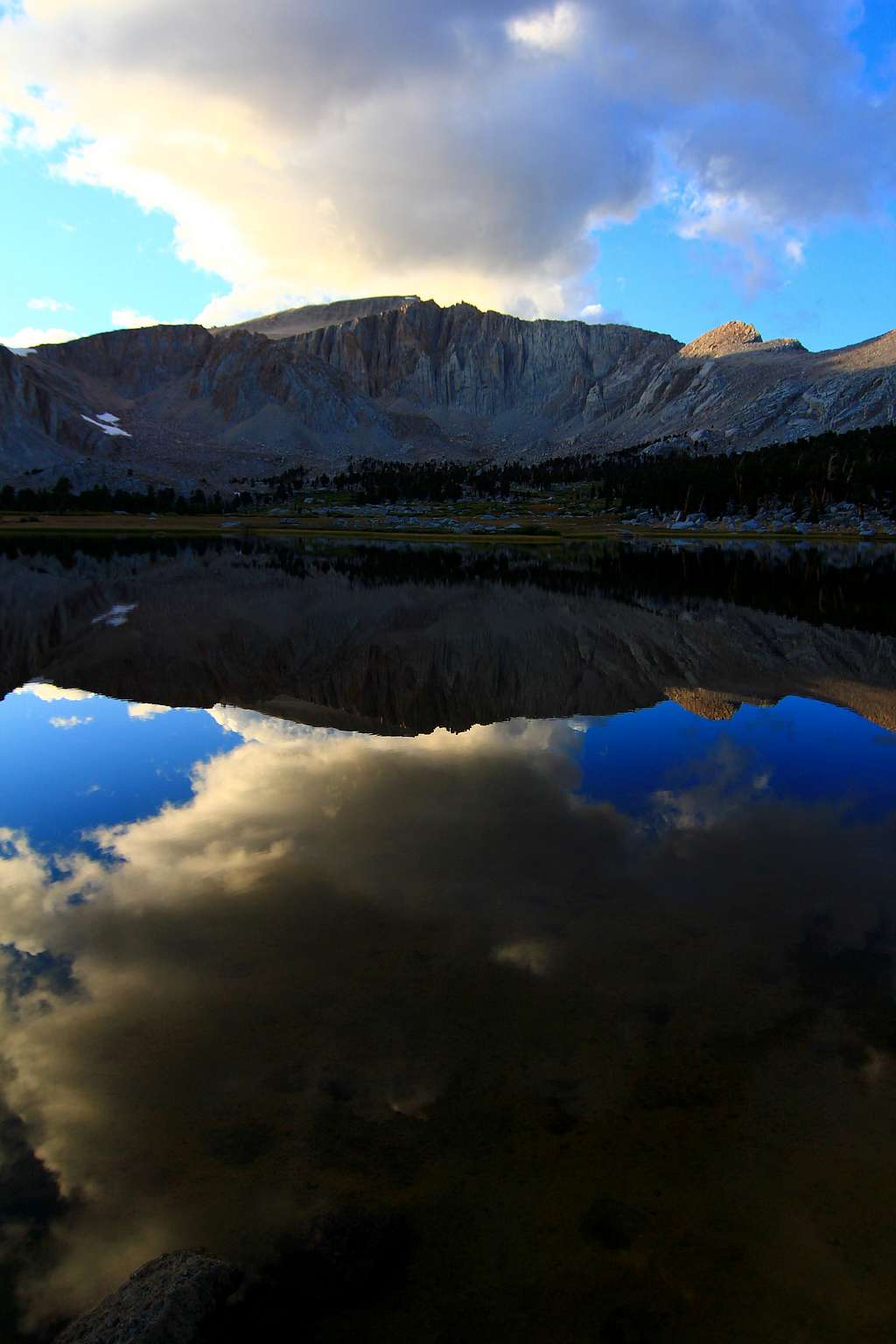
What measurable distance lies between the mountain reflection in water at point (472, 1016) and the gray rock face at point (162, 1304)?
340 millimetres

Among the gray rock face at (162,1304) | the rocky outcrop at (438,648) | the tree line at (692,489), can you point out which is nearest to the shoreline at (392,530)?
the tree line at (692,489)

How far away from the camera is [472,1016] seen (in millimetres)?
8203

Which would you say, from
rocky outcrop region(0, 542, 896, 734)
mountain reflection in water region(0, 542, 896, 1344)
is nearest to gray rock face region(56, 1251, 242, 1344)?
mountain reflection in water region(0, 542, 896, 1344)

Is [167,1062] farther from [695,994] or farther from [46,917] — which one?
[695,994]

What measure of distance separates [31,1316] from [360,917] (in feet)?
17.7

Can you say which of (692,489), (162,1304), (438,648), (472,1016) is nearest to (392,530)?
(692,489)

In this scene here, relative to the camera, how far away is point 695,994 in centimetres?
870

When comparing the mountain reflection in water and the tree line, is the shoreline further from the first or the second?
the mountain reflection in water

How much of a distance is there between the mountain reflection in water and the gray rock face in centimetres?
34

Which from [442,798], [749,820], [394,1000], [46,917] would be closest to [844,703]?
[749,820]

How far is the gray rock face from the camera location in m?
4.89

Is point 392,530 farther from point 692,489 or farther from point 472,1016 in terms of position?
point 472,1016

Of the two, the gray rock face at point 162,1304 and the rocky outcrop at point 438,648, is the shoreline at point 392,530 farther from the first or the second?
the gray rock face at point 162,1304

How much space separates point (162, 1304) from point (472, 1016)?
3787 millimetres
